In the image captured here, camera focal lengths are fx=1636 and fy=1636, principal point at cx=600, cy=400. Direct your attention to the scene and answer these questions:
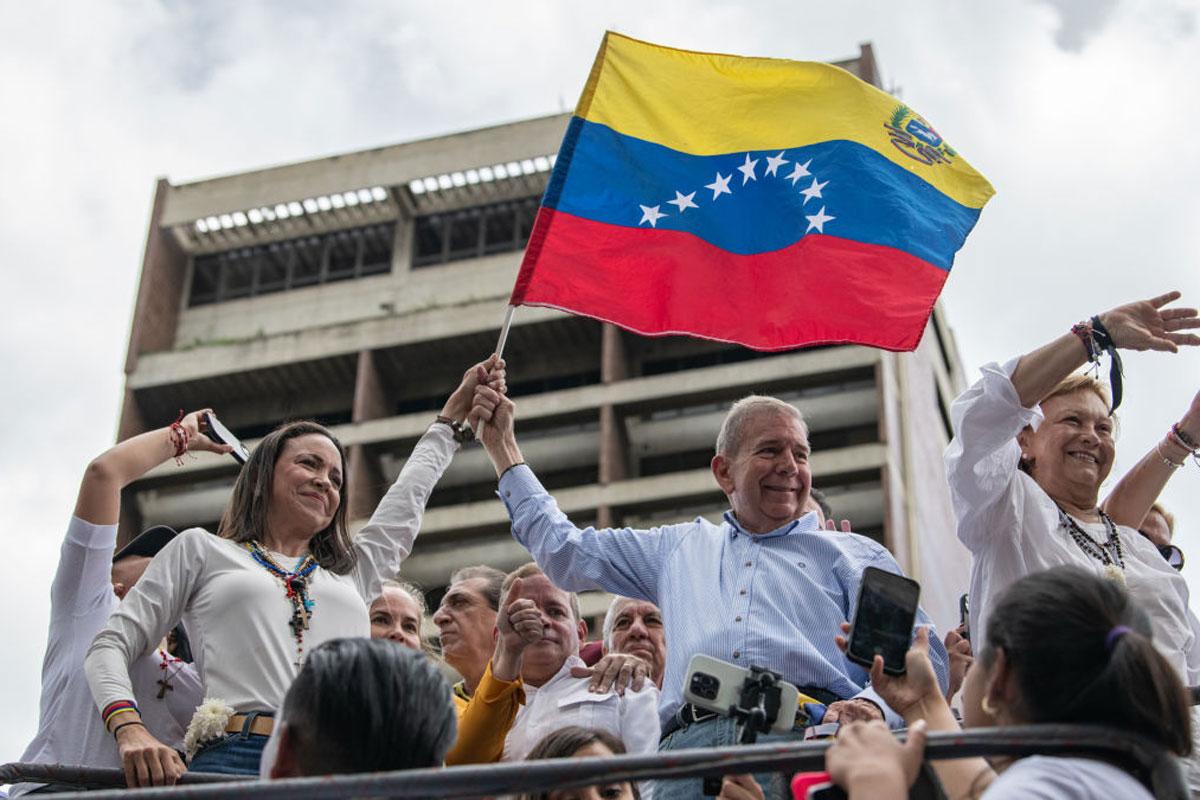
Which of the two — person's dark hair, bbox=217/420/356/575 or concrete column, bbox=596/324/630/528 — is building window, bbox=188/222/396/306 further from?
person's dark hair, bbox=217/420/356/575

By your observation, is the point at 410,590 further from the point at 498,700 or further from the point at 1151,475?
the point at 1151,475

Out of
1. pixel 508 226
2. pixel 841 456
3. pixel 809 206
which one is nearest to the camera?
pixel 809 206

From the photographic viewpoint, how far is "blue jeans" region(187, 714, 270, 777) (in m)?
4.70

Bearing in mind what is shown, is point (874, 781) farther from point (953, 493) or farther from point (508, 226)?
point (508, 226)

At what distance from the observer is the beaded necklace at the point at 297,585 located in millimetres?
5070

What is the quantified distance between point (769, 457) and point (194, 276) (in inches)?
1831

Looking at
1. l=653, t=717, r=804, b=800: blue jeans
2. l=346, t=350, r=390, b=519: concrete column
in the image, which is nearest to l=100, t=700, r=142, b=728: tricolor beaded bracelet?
l=653, t=717, r=804, b=800: blue jeans

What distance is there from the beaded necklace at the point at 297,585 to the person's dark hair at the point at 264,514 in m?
0.09

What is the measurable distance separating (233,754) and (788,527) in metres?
1.97

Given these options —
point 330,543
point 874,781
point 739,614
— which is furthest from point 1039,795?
point 330,543

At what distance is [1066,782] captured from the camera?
9.60ft

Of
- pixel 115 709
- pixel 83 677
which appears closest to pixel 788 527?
pixel 115 709

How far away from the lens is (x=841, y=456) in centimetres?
3969

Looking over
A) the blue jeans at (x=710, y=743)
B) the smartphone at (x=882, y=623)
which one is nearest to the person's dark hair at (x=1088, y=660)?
the smartphone at (x=882, y=623)
